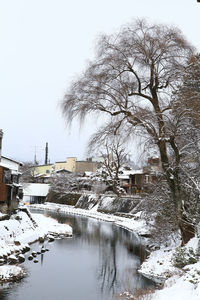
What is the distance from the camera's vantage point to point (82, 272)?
1650cm

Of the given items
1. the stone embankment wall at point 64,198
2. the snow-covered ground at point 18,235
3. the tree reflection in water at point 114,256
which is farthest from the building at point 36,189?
the tree reflection in water at point 114,256

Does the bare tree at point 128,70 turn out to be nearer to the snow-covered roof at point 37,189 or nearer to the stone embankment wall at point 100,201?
the stone embankment wall at point 100,201

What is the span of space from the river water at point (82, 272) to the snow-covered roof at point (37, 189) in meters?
41.4

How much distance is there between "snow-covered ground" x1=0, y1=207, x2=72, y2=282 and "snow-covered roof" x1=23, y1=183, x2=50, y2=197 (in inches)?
1334

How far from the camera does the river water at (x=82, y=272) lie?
12969mm

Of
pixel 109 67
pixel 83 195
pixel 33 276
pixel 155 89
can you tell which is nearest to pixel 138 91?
pixel 155 89

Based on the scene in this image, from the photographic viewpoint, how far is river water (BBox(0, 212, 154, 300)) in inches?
511

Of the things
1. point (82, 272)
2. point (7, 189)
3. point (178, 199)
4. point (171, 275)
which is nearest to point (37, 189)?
point (7, 189)

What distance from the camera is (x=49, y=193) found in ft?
219

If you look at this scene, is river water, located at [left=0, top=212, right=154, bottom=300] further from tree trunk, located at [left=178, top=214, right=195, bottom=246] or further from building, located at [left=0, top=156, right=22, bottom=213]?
building, located at [left=0, top=156, right=22, bottom=213]

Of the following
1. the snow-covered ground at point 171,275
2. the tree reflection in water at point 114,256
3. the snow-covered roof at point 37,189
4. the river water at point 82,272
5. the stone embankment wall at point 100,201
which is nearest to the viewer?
the snow-covered ground at point 171,275

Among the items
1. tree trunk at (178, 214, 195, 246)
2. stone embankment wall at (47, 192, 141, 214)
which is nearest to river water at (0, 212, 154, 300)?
tree trunk at (178, 214, 195, 246)

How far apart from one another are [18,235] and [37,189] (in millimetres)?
44302

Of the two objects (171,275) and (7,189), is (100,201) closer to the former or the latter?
(7,189)
